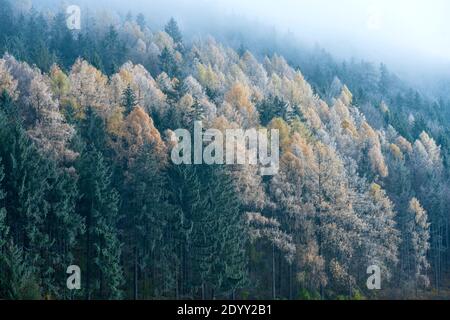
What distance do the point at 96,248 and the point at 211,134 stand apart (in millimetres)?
12643

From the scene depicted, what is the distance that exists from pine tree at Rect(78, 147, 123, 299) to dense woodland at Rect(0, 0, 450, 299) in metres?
0.09

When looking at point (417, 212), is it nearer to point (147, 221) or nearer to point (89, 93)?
point (147, 221)

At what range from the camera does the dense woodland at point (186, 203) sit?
34531 mm

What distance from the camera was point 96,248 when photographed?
117 ft

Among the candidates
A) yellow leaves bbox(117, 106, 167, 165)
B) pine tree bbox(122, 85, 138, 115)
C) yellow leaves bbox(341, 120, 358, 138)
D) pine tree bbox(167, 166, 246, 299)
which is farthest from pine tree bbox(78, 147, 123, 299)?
yellow leaves bbox(341, 120, 358, 138)

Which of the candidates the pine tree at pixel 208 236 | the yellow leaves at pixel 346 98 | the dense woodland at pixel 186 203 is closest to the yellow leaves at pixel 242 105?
the dense woodland at pixel 186 203

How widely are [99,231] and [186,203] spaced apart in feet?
23.1

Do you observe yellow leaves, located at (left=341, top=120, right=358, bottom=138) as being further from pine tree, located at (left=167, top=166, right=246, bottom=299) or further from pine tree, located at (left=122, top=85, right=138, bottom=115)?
pine tree, located at (left=167, top=166, right=246, bottom=299)

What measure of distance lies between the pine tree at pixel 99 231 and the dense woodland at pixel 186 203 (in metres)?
0.09

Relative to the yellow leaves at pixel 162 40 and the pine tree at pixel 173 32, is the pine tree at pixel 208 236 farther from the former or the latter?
the pine tree at pixel 173 32

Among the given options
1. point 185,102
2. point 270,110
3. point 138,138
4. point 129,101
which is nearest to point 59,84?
point 129,101

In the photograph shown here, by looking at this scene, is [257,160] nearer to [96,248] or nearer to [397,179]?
[96,248]

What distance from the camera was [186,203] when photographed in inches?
1582

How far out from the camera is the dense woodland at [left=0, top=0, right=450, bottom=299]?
3453cm
